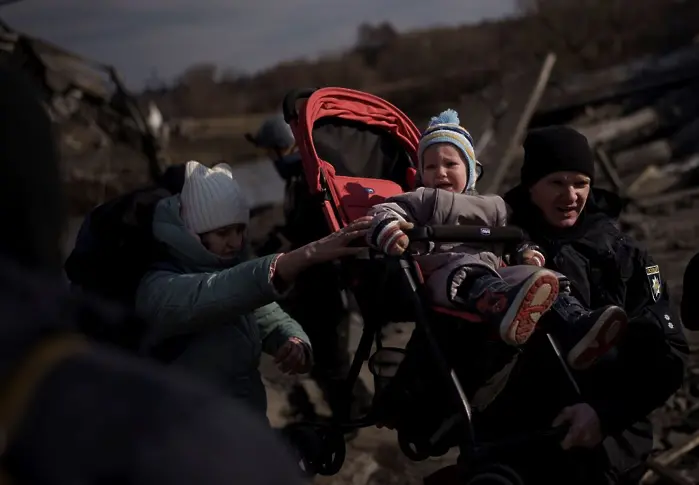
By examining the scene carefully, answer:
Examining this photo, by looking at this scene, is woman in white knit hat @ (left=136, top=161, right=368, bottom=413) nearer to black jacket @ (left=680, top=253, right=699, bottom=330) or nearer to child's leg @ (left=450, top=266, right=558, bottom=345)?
child's leg @ (left=450, top=266, right=558, bottom=345)

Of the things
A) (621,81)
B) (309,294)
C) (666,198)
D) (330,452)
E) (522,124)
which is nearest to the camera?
(330,452)

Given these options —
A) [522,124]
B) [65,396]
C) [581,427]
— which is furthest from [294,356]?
[522,124]

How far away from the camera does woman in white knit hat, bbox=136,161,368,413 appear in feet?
7.89

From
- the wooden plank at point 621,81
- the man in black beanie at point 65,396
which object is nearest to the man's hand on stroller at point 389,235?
the man in black beanie at point 65,396

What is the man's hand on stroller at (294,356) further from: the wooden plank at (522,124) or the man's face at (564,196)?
the wooden plank at (522,124)

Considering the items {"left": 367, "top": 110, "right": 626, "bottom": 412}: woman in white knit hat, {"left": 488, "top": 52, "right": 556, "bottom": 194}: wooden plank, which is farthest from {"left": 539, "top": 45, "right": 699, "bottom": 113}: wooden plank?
{"left": 367, "top": 110, "right": 626, "bottom": 412}: woman in white knit hat

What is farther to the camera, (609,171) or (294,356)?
(609,171)

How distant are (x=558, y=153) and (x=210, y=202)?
1.18m

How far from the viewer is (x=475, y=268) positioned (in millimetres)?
2576

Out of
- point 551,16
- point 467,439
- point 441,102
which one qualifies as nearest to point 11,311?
point 467,439

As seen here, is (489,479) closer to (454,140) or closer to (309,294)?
(454,140)

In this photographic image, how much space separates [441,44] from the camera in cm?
1747

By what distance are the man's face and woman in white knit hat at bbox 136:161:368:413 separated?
0.65 metres

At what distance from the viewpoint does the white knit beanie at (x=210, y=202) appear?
8.13 ft
